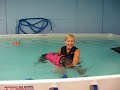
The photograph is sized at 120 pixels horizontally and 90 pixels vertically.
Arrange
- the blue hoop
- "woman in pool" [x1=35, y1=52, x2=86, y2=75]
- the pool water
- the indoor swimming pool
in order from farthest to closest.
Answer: the blue hoop → the pool water → "woman in pool" [x1=35, y1=52, x2=86, y2=75] → the indoor swimming pool

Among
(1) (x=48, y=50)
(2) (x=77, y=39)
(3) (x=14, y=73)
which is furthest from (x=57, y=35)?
(3) (x=14, y=73)

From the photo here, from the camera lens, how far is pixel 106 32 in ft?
22.2

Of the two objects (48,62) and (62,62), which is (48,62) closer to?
(48,62)

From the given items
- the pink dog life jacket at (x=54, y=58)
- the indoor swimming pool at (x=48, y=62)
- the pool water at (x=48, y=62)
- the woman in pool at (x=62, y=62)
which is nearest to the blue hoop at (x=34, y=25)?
the indoor swimming pool at (x=48, y=62)

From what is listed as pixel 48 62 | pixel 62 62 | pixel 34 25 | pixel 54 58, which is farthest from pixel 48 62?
pixel 34 25

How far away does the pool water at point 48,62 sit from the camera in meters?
3.74

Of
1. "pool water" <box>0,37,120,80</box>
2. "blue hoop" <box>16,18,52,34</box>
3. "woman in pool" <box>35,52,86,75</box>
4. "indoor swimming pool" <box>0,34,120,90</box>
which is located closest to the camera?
"indoor swimming pool" <box>0,34,120,90</box>

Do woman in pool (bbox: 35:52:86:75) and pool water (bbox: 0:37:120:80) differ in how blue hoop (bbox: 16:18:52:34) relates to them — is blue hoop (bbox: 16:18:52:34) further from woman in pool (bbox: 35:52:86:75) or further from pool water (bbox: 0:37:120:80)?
woman in pool (bbox: 35:52:86:75)

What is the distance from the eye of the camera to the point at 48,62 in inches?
162

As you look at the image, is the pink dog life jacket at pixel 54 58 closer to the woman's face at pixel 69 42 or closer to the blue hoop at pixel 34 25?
the woman's face at pixel 69 42

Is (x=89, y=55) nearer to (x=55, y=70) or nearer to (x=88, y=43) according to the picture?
(x=88, y=43)

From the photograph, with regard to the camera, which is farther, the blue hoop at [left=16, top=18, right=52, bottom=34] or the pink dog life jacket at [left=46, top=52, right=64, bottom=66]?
the blue hoop at [left=16, top=18, right=52, bottom=34]

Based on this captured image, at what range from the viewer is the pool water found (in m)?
3.74

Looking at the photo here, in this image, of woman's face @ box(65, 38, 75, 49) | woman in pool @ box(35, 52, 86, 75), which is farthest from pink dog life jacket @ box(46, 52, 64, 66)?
woman's face @ box(65, 38, 75, 49)
